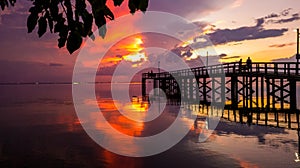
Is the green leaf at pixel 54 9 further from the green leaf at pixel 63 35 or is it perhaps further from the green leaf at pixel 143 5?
the green leaf at pixel 143 5

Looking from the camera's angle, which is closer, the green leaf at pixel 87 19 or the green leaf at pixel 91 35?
the green leaf at pixel 87 19

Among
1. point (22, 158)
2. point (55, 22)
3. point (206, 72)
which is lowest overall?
point (22, 158)

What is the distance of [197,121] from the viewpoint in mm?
26359

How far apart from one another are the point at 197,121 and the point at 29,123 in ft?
45.6

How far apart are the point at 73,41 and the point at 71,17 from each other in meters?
0.17

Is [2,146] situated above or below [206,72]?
below

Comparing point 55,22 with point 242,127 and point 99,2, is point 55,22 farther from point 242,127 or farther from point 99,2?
point 242,127

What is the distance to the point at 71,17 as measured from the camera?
227cm

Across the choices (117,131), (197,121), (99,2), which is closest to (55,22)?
(99,2)

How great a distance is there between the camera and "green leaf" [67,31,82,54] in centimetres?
223

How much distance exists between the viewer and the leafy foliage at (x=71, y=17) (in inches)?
86.5

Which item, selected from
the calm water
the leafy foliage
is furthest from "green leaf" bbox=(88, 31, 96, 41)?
the calm water

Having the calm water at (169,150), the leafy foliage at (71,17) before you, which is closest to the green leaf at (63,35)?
the leafy foliage at (71,17)

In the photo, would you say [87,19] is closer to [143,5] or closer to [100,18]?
[100,18]
